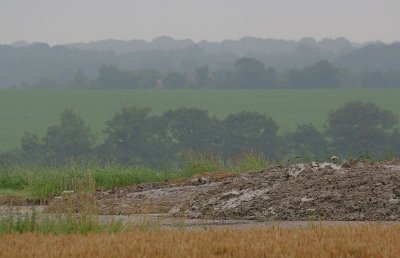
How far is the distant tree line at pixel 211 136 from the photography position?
82875 millimetres

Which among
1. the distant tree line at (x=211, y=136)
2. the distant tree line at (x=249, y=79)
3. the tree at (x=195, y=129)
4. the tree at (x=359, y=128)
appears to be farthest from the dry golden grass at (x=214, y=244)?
the distant tree line at (x=249, y=79)

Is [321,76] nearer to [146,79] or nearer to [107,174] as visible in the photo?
[146,79]

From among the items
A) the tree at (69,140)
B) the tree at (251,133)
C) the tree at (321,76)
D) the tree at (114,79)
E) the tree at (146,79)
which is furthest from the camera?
the tree at (146,79)

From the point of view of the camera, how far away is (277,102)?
355 feet

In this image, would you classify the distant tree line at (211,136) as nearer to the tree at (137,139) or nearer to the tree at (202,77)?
the tree at (137,139)

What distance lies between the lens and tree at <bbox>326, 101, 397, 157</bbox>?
82500 millimetres

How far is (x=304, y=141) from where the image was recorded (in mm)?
85625

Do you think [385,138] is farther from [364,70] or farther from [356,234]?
[356,234]

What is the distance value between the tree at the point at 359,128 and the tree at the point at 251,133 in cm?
581

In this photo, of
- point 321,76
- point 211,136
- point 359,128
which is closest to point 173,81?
point 321,76

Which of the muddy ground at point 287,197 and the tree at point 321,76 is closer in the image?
the muddy ground at point 287,197

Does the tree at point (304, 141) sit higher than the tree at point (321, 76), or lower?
lower

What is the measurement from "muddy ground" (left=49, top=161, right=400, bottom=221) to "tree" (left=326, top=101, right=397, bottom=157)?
63.6 m

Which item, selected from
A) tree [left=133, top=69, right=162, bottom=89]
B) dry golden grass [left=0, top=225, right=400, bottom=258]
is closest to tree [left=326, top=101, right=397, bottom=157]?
tree [left=133, top=69, right=162, bottom=89]
